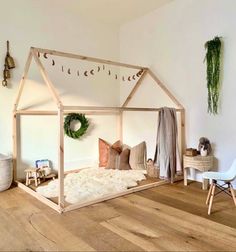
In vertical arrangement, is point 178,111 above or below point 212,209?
above

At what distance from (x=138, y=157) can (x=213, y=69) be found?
1953 millimetres

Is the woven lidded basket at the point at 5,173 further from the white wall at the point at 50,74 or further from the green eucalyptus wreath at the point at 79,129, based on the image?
the green eucalyptus wreath at the point at 79,129

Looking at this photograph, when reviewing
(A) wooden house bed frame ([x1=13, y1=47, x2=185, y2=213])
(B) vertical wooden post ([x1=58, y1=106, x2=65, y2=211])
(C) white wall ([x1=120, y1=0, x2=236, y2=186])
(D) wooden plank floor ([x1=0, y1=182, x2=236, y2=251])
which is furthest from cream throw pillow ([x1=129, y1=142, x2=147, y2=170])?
(B) vertical wooden post ([x1=58, y1=106, x2=65, y2=211])

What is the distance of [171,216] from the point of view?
261cm

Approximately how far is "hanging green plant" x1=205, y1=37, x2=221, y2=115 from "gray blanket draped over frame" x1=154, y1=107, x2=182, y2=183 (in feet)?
1.96

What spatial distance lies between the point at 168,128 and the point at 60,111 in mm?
1687

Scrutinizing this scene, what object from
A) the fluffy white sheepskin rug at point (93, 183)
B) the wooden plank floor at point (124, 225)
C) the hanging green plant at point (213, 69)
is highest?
the hanging green plant at point (213, 69)

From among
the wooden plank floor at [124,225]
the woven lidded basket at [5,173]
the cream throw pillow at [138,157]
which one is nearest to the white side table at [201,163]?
the wooden plank floor at [124,225]

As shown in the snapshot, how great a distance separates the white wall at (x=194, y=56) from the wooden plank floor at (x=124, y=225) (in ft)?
3.34

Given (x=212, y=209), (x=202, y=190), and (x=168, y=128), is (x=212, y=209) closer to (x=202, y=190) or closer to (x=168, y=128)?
(x=202, y=190)

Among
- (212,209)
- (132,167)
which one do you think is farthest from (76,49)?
(212,209)

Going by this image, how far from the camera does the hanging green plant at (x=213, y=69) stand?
138 inches

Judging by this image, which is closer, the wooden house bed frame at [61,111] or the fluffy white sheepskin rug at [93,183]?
the wooden house bed frame at [61,111]

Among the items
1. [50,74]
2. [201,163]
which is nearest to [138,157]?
[201,163]
